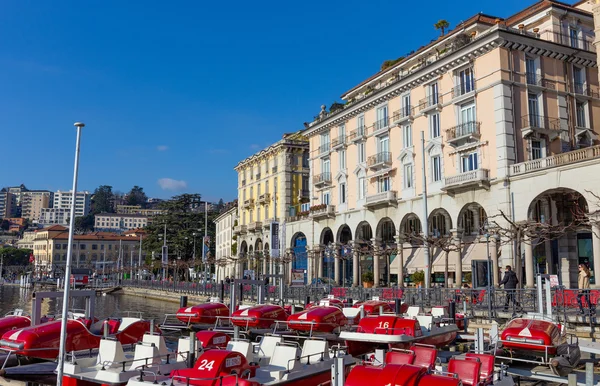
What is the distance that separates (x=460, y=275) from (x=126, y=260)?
13309 centimetres

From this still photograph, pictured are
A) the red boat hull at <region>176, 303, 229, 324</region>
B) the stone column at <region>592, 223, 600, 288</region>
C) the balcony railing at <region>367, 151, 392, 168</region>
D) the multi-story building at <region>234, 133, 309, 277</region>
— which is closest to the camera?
the red boat hull at <region>176, 303, 229, 324</region>

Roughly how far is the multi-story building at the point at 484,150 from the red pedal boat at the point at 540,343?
1120 cm

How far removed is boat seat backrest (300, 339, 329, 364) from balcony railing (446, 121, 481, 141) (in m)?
26.1

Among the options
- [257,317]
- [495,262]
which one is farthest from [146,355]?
[495,262]

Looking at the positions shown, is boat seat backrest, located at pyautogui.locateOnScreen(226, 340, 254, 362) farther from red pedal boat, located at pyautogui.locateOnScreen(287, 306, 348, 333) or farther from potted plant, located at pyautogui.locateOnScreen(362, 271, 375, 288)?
potted plant, located at pyautogui.locateOnScreen(362, 271, 375, 288)

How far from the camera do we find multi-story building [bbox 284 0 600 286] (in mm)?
34438

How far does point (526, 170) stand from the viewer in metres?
34.3

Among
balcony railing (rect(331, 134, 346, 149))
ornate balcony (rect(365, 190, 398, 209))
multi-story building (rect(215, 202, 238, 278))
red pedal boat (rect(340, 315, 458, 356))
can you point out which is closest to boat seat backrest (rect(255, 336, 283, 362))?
red pedal boat (rect(340, 315, 458, 356))

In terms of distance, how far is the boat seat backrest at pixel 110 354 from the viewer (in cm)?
1423

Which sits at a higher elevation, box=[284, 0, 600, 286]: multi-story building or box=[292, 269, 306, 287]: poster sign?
box=[284, 0, 600, 286]: multi-story building

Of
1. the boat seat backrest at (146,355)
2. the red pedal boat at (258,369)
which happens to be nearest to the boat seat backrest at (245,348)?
the red pedal boat at (258,369)

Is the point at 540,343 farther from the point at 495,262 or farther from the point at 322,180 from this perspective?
the point at 322,180

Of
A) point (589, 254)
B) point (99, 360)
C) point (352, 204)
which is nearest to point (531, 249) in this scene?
point (589, 254)

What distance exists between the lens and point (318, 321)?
832 inches
